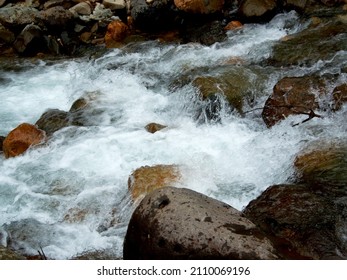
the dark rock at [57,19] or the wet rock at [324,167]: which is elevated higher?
the dark rock at [57,19]

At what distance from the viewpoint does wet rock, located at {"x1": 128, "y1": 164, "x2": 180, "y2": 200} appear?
4.69 m

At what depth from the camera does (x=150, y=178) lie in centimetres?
482

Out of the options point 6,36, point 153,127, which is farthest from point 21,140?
point 6,36

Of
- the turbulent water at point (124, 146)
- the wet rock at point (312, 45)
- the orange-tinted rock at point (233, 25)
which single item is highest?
the orange-tinted rock at point (233, 25)

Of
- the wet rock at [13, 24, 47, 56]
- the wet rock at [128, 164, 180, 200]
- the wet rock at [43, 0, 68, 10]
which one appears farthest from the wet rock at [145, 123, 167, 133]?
the wet rock at [43, 0, 68, 10]

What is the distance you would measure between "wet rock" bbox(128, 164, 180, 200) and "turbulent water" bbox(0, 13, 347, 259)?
0.12 metres

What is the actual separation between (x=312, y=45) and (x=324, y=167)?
11.5ft

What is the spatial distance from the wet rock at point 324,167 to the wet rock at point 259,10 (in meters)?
4.57

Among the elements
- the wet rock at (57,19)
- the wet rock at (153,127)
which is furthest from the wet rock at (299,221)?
the wet rock at (57,19)

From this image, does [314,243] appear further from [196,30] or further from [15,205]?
[196,30]

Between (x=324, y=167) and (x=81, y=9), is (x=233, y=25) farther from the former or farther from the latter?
(x=324, y=167)

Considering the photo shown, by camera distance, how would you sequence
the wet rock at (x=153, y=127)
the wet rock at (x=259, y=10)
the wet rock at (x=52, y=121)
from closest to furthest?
1. the wet rock at (x=153, y=127)
2. the wet rock at (x=52, y=121)
3. the wet rock at (x=259, y=10)

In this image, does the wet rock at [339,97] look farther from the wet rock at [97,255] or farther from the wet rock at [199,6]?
the wet rock at [199,6]

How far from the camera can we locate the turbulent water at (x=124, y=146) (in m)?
4.62
